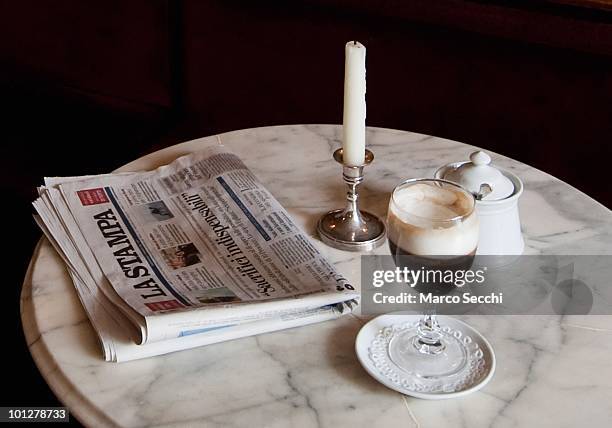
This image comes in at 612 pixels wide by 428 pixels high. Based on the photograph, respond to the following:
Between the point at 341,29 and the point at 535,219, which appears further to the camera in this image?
the point at 341,29

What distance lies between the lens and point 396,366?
A: 0.67 metres

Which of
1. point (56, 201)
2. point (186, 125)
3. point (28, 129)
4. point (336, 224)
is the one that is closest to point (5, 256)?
point (28, 129)

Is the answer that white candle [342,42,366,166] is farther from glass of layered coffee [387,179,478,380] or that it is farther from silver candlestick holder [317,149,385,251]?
glass of layered coffee [387,179,478,380]

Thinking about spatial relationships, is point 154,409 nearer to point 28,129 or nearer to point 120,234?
point 120,234

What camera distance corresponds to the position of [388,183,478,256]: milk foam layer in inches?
25.7

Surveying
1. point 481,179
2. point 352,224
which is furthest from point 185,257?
point 481,179

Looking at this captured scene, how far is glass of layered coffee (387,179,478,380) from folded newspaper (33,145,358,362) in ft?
0.23

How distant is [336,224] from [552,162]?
2.28ft

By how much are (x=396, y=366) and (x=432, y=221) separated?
0.12 meters

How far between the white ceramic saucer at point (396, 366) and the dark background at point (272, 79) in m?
0.66

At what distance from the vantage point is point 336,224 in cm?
84

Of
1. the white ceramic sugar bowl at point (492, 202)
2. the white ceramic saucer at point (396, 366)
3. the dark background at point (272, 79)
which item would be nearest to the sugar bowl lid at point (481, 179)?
the white ceramic sugar bowl at point (492, 202)

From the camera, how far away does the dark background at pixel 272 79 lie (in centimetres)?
132

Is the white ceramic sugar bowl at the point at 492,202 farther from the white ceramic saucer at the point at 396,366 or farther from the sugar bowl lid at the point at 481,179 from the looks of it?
the white ceramic saucer at the point at 396,366
